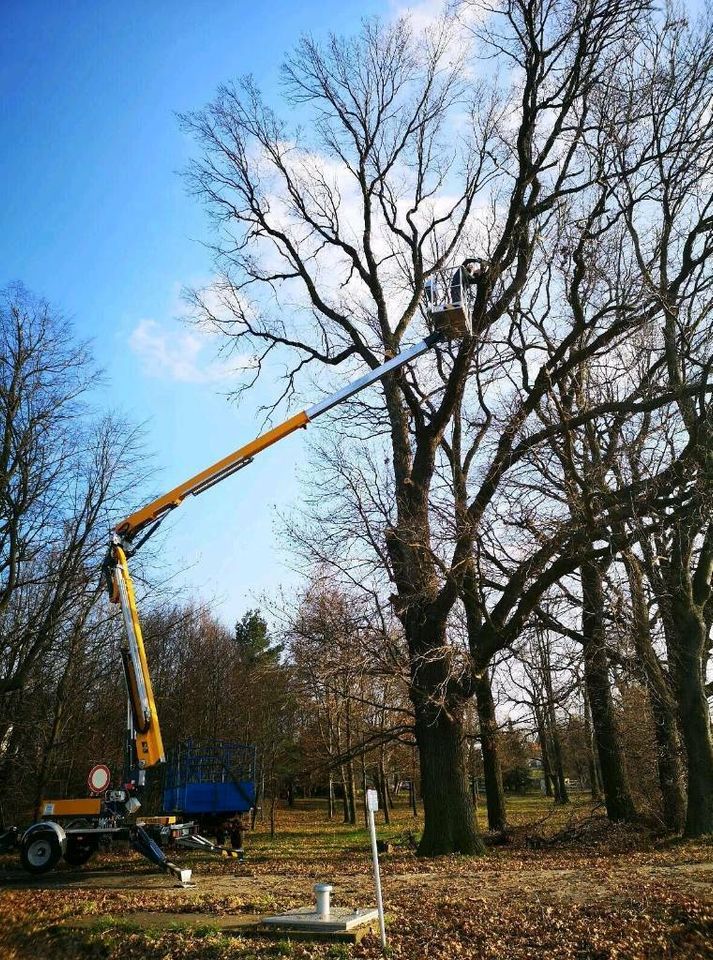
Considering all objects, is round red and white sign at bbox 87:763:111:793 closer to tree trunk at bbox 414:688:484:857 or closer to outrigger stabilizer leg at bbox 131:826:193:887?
outrigger stabilizer leg at bbox 131:826:193:887

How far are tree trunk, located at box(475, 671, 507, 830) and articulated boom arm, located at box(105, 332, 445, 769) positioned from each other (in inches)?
308

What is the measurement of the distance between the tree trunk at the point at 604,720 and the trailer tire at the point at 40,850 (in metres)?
10.7

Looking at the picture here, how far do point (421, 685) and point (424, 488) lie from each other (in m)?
3.72

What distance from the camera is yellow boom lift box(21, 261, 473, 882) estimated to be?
12.0 meters

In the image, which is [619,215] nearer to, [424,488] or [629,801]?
[424,488]

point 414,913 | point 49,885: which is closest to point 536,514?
point 414,913

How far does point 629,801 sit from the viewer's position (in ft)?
58.6

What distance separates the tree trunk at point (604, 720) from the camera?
16141mm

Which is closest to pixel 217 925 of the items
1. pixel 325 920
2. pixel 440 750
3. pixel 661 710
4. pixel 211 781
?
pixel 325 920

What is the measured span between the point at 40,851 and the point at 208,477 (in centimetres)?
768

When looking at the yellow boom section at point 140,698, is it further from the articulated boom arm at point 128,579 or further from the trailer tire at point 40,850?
the trailer tire at point 40,850

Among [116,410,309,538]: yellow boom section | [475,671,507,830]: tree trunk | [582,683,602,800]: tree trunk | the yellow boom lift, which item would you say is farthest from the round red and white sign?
[582,683,602,800]: tree trunk

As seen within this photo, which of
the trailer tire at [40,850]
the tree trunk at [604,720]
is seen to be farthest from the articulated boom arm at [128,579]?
the tree trunk at [604,720]

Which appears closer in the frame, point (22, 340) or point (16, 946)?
point (16, 946)
